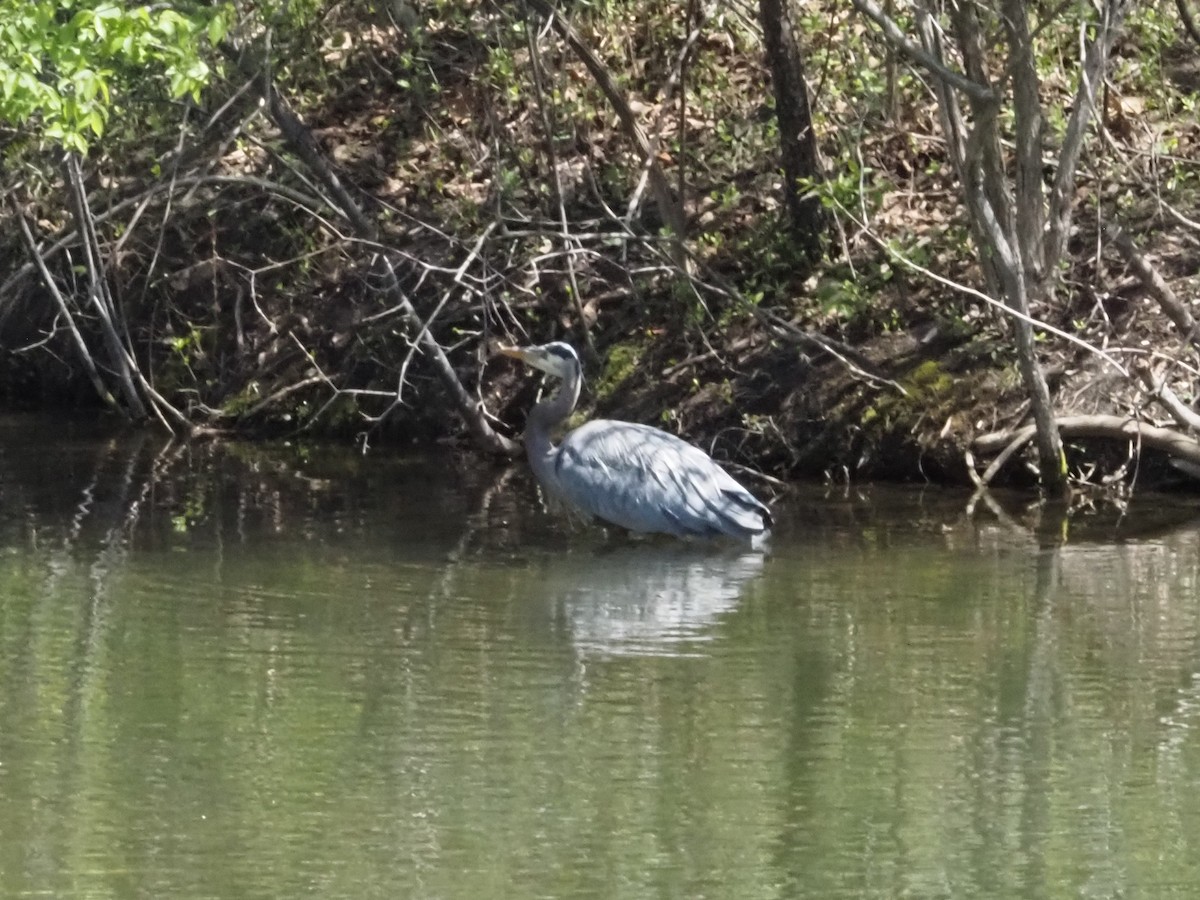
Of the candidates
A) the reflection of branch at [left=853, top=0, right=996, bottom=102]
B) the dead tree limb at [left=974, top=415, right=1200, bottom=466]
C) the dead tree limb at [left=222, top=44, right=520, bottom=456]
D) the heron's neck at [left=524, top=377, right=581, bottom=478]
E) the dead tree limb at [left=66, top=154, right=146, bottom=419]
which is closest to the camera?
the reflection of branch at [left=853, top=0, right=996, bottom=102]

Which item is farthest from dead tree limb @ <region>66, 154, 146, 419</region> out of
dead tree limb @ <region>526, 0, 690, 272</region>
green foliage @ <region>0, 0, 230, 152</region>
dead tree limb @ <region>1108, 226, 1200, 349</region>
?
dead tree limb @ <region>1108, 226, 1200, 349</region>

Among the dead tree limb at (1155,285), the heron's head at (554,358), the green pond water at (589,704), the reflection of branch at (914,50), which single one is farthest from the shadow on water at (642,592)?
the dead tree limb at (1155,285)

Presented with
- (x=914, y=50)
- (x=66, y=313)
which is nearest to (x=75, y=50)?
(x=914, y=50)

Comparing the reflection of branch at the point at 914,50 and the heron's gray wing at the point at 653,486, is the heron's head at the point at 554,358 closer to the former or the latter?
the heron's gray wing at the point at 653,486

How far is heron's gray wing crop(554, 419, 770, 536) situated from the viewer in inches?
384

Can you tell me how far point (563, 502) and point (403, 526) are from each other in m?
0.97

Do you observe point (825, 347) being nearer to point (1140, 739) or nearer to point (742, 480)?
point (742, 480)

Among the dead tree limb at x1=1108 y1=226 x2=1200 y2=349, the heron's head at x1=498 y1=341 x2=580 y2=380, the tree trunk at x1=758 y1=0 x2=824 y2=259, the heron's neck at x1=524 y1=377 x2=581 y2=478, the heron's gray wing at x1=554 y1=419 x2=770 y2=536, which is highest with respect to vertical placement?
the tree trunk at x1=758 y1=0 x2=824 y2=259

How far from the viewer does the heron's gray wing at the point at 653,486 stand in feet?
32.0

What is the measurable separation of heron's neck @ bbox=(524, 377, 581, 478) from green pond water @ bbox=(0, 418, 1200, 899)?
388 millimetres

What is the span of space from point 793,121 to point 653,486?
2.95 metres

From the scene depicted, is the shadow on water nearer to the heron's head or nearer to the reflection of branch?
the heron's head

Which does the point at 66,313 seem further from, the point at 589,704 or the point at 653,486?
the point at 589,704

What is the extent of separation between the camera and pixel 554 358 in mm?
11141
